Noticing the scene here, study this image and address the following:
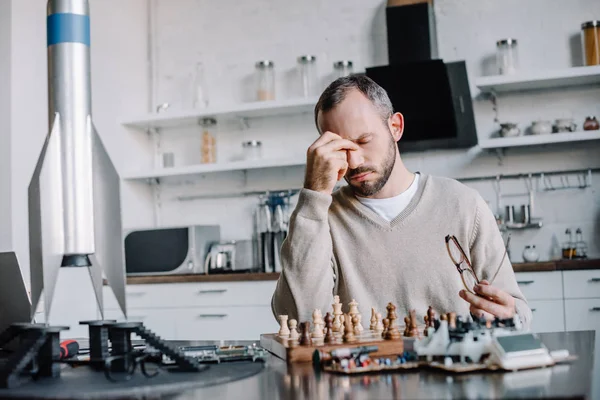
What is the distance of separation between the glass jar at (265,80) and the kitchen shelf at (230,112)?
11 cm

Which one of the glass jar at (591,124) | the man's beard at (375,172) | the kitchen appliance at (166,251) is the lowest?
the kitchen appliance at (166,251)

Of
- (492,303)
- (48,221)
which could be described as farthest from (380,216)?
(48,221)

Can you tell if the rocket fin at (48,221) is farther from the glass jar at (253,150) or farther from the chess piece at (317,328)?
the glass jar at (253,150)

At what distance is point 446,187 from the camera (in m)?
2.09

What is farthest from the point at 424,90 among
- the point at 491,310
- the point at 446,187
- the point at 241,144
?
the point at 491,310

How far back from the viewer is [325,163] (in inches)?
68.8

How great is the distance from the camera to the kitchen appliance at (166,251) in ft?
14.1

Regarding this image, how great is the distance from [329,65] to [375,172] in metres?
2.80

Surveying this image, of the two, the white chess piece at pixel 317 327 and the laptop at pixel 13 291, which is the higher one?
the laptop at pixel 13 291

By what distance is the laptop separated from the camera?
1.59 meters

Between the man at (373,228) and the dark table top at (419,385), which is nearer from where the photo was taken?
the dark table top at (419,385)

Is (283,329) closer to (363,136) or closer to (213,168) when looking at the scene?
(363,136)

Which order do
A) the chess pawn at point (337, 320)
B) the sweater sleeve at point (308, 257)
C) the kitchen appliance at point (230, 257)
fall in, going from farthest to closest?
the kitchen appliance at point (230, 257) < the sweater sleeve at point (308, 257) < the chess pawn at point (337, 320)

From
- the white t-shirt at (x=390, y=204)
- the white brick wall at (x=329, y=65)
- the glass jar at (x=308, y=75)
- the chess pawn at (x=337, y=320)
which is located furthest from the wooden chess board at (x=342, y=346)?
the glass jar at (x=308, y=75)
